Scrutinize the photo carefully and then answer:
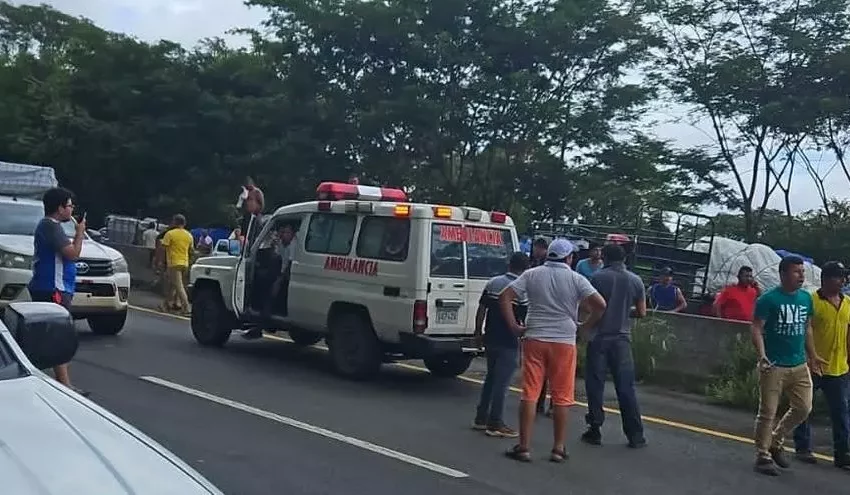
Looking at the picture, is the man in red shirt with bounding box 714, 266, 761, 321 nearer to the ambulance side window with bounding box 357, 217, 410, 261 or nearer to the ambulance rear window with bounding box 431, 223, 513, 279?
the ambulance rear window with bounding box 431, 223, 513, 279

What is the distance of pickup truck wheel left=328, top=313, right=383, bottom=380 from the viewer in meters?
11.8

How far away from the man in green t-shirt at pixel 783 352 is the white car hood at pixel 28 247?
28.8 ft

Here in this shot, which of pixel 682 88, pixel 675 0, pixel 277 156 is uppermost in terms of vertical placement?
pixel 675 0

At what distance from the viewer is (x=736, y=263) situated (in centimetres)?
2080

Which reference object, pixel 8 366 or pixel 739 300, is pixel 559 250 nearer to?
pixel 8 366

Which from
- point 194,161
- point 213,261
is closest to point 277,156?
point 194,161

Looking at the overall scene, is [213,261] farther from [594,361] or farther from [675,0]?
[675,0]

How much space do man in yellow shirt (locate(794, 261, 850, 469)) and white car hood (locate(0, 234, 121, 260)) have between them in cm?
907

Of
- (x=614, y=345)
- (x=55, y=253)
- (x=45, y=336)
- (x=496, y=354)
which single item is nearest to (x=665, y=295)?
(x=614, y=345)

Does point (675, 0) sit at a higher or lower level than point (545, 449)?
higher

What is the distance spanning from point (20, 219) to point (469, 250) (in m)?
6.81

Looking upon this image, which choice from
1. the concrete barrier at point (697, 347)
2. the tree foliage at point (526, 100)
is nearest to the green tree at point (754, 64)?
the tree foliage at point (526, 100)

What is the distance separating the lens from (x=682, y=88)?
2842cm

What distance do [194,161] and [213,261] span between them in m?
20.8
